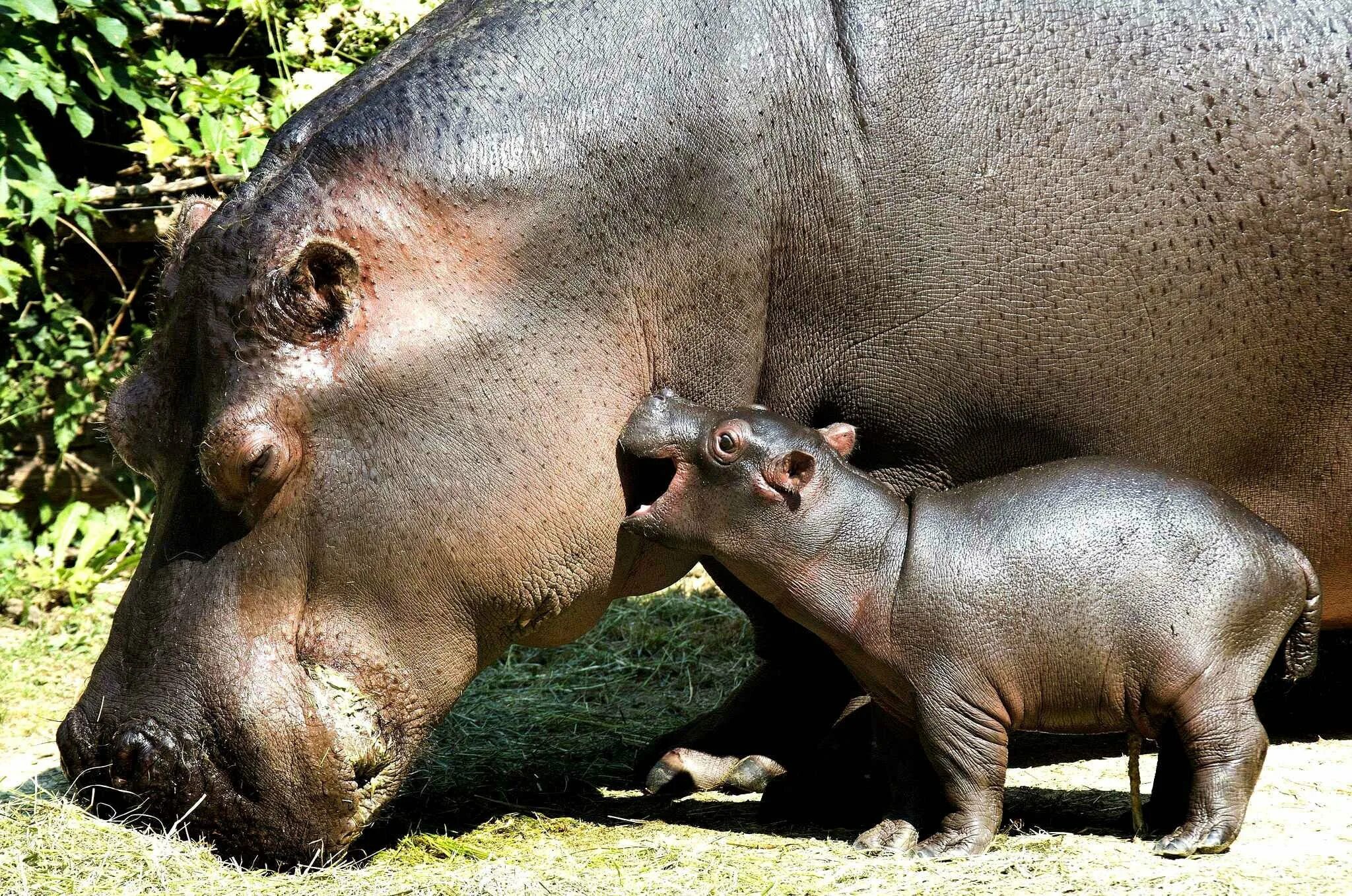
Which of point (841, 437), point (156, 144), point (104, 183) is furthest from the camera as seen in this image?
point (104, 183)

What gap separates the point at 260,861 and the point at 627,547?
98 cm

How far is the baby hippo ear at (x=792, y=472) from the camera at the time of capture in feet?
10.8

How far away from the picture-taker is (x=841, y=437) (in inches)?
136

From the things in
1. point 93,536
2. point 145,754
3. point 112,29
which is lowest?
point 93,536

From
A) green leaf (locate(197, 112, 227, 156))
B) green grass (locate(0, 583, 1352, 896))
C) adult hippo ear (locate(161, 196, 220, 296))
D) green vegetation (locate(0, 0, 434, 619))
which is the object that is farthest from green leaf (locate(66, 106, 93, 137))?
adult hippo ear (locate(161, 196, 220, 296))

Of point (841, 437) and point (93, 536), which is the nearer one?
point (841, 437)

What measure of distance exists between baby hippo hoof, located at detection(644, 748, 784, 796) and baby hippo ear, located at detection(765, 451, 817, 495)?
2.97ft

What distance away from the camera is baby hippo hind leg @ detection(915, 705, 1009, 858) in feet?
10.4

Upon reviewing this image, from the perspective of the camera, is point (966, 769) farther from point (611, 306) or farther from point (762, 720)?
point (611, 306)

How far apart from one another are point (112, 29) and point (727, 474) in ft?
11.0

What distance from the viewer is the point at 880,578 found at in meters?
3.28

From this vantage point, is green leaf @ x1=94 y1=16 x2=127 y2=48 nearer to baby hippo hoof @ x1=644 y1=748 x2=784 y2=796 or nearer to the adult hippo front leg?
the adult hippo front leg

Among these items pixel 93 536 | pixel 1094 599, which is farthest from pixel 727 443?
pixel 93 536

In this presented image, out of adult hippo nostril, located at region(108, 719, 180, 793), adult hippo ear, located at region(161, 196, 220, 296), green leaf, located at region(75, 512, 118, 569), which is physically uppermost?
adult hippo ear, located at region(161, 196, 220, 296)
